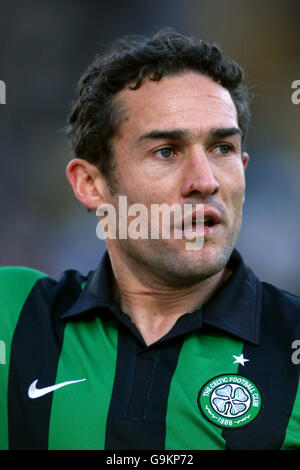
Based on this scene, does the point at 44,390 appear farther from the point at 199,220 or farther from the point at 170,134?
the point at 170,134

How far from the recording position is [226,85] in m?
1.85

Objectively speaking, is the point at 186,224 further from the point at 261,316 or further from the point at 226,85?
the point at 226,85

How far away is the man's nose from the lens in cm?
158

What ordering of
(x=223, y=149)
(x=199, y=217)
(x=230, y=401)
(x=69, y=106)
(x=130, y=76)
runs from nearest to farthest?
(x=230, y=401) < (x=199, y=217) < (x=223, y=149) < (x=130, y=76) < (x=69, y=106)

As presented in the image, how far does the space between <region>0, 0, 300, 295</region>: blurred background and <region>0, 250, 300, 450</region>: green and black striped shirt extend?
2.52 m

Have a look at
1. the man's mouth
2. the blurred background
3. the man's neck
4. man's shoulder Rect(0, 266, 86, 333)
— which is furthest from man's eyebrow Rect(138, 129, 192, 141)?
the blurred background

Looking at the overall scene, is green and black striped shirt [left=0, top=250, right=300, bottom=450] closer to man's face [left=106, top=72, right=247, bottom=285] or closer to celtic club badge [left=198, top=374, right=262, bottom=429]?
celtic club badge [left=198, top=374, right=262, bottom=429]

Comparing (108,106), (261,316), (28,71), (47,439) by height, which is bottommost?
(47,439)

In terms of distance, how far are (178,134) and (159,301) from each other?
0.48 meters

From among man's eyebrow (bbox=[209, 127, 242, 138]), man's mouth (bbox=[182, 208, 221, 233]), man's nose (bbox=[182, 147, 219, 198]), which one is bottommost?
man's mouth (bbox=[182, 208, 221, 233])

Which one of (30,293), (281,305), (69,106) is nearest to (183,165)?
(281,305)

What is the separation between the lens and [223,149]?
1.72 metres

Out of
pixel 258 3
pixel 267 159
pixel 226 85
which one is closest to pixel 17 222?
pixel 267 159

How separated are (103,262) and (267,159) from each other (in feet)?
9.09
